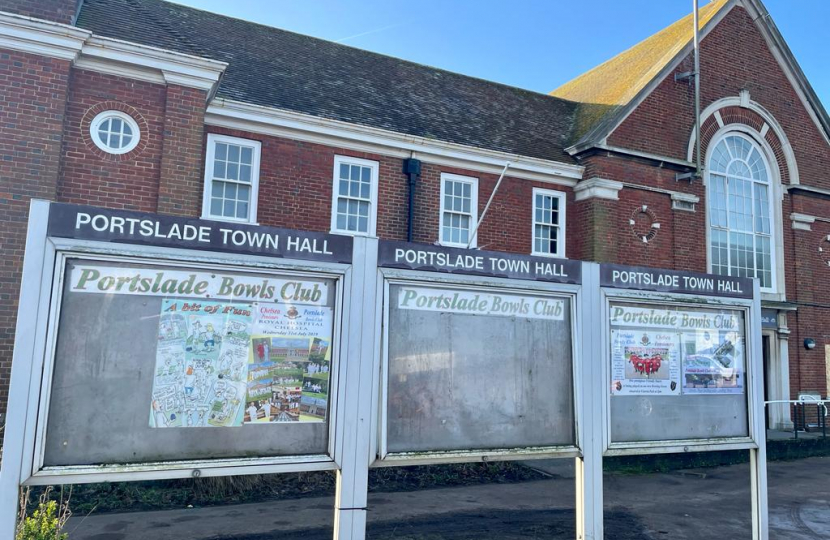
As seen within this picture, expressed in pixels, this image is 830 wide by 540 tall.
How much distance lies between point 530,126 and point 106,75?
10.7 m

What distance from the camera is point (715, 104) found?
1691cm

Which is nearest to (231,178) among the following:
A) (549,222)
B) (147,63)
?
(147,63)

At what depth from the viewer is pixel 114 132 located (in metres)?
10.5

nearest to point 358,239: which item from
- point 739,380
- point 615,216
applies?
point 739,380

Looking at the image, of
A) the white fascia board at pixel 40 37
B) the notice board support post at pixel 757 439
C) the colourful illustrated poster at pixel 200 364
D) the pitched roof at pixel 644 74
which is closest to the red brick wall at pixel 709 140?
the pitched roof at pixel 644 74

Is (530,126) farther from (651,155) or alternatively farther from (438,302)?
(438,302)

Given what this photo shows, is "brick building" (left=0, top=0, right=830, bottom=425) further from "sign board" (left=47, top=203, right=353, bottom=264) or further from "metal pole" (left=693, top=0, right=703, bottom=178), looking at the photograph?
"sign board" (left=47, top=203, right=353, bottom=264)

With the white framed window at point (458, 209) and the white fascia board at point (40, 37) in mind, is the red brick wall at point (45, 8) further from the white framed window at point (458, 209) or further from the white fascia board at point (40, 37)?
the white framed window at point (458, 209)

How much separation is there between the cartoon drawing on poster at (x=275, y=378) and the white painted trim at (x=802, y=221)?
58.1 ft

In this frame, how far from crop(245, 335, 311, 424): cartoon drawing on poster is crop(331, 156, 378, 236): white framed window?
28.1ft

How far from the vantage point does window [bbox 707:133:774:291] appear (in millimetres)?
16844

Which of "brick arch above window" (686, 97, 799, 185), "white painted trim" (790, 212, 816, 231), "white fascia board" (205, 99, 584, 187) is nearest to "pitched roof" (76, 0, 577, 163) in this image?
"white fascia board" (205, 99, 584, 187)

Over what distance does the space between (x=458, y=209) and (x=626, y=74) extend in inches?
321

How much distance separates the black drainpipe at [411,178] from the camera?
1368 centimetres
